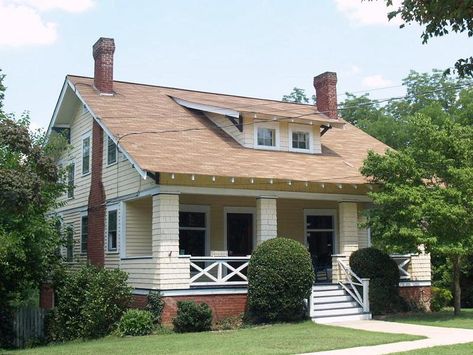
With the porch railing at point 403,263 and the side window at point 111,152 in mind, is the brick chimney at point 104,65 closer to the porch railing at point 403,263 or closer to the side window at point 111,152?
the side window at point 111,152

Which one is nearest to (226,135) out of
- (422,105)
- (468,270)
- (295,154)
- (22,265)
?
(295,154)

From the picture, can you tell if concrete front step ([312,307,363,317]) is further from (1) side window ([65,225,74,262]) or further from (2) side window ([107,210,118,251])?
(1) side window ([65,225,74,262])

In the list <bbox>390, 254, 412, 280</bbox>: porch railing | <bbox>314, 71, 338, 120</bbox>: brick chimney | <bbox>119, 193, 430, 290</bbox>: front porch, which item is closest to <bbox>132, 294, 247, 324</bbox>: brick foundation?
<bbox>119, 193, 430, 290</bbox>: front porch

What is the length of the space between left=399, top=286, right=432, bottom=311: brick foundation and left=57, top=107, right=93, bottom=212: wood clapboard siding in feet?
39.4

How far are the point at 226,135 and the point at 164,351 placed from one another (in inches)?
430

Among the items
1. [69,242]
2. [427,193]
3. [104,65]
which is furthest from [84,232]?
[427,193]

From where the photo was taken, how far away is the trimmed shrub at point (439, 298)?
72.6ft

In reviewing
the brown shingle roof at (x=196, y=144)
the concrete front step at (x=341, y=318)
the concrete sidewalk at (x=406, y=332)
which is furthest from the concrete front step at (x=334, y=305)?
the brown shingle roof at (x=196, y=144)

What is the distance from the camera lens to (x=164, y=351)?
1343 cm

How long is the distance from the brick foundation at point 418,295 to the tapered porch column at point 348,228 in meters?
2.18

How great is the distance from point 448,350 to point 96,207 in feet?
47.0

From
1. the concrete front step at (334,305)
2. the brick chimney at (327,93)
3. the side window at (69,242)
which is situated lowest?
the concrete front step at (334,305)

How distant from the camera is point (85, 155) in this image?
25094 millimetres

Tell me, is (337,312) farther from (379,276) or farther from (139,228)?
(139,228)
